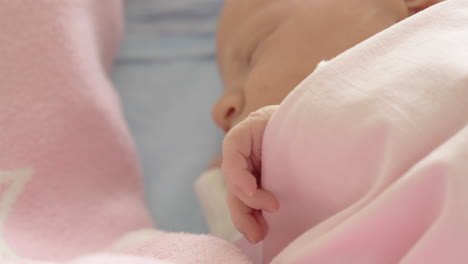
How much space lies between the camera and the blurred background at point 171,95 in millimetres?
1008


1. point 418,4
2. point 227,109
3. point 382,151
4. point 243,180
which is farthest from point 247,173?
point 418,4

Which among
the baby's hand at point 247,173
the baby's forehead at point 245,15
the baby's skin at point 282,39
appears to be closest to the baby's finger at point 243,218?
the baby's hand at point 247,173

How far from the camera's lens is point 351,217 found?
1.72 ft

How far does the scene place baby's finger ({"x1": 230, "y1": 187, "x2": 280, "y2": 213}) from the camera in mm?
594

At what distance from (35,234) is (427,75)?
0.51m

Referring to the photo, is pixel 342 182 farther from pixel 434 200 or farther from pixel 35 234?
pixel 35 234

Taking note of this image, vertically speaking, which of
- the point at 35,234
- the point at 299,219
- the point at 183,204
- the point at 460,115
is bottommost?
the point at 183,204

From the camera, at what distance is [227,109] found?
0.83 m

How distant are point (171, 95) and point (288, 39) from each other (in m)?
0.41

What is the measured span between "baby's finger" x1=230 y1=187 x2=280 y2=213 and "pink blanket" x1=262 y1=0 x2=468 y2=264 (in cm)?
1

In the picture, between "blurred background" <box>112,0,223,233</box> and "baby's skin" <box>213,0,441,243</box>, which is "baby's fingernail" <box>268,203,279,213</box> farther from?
"blurred background" <box>112,0,223,233</box>

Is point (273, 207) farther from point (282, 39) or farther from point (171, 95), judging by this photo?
point (171, 95)

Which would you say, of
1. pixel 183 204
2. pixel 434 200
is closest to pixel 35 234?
pixel 183 204

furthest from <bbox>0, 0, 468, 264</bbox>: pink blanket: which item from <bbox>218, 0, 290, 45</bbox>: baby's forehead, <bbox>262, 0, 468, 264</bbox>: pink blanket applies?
<bbox>218, 0, 290, 45</bbox>: baby's forehead
